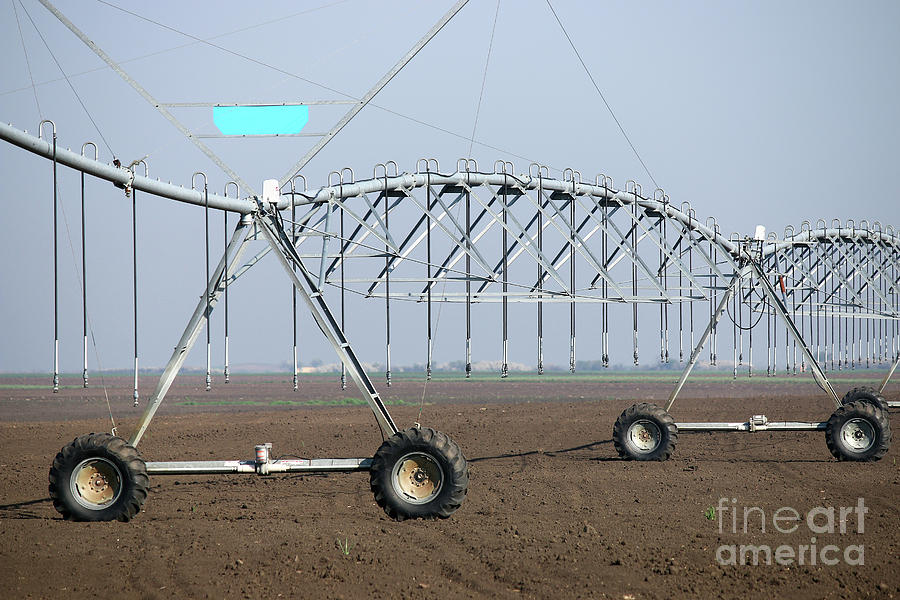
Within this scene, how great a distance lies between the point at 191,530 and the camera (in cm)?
1302

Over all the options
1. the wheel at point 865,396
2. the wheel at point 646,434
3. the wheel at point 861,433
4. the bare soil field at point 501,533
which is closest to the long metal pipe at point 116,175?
the bare soil field at point 501,533

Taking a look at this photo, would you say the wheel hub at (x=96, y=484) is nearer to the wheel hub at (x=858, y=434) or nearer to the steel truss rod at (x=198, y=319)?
the steel truss rod at (x=198, y=319)

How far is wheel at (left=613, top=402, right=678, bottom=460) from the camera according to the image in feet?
65.7

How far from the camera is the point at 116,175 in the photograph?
520 inches

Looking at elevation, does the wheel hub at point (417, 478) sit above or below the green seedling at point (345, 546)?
above

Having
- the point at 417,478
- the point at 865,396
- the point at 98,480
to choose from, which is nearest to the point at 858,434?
the point at 865,396

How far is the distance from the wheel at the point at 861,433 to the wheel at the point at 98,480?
13.7m

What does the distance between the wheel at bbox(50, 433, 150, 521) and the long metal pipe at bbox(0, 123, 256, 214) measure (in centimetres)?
342

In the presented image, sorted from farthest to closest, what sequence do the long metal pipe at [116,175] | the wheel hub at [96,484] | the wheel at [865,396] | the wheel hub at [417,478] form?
the wheel at [865,396]
the wheel hub at [96,484]
the wheel hub at [417,478]
the long metal pipe at [116,175]

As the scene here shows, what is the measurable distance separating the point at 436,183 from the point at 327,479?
19.2ft

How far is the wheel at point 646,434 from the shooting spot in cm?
2003

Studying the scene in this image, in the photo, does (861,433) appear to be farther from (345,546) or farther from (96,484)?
(96,484)

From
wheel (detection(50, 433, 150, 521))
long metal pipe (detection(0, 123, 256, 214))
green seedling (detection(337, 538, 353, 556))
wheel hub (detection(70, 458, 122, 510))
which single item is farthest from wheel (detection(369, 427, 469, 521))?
long metal pipe (detection(0, 123, 256, 214))

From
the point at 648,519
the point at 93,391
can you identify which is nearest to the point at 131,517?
the point at 648,519
